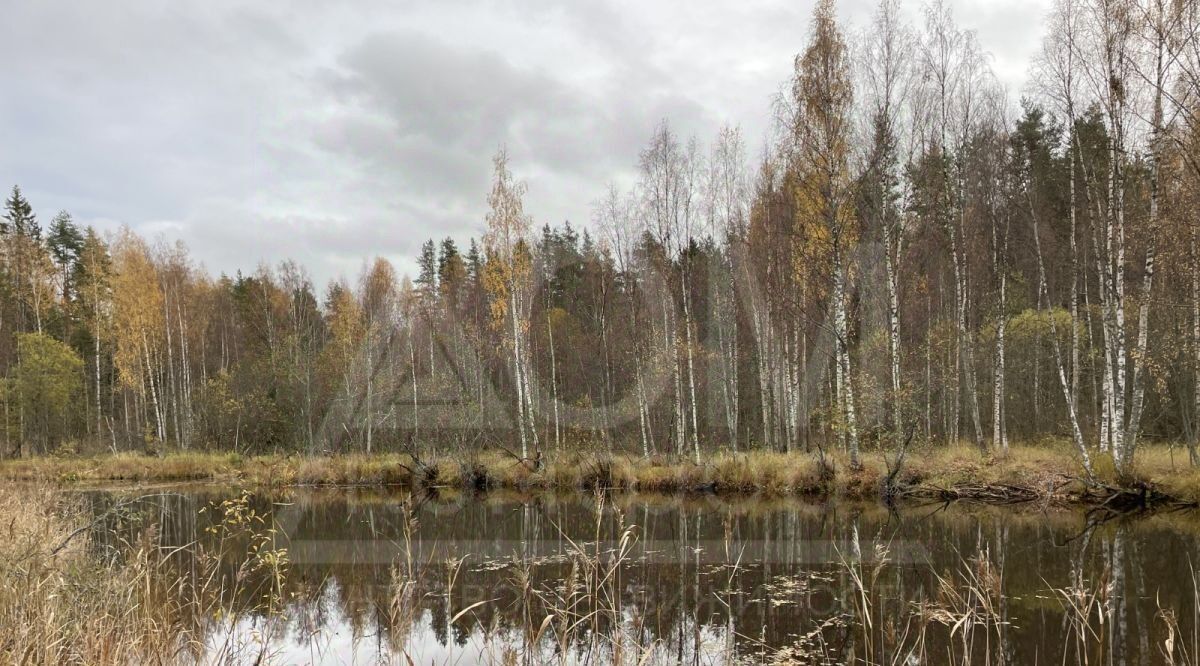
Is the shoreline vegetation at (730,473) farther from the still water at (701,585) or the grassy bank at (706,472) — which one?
the still water at (701,585)

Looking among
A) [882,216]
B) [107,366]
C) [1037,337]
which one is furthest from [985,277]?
[107,366]

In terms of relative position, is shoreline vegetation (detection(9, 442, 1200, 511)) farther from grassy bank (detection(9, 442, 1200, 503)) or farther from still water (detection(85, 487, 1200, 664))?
still water (detection(85, 487, 1200, 664))

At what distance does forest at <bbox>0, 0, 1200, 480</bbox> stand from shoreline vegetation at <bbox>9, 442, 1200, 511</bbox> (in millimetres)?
635

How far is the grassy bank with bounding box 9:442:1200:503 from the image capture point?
13.2m

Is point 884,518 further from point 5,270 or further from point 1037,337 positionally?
point 5,270

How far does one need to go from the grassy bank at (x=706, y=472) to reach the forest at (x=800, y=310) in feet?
2.11

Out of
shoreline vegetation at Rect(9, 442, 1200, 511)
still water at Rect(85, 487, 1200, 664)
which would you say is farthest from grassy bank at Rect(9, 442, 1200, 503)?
still water at Rect(85, 487, 1200, 664)

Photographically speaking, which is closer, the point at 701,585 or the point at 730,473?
the point at 701,585

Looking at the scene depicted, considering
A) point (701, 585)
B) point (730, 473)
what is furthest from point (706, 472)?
point (701, 585)

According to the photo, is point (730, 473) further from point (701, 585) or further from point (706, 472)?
point (701, 585)

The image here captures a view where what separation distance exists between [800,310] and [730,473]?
4.57m

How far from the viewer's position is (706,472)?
17.1m

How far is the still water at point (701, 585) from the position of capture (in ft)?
12.4

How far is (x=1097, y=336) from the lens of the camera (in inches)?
773
